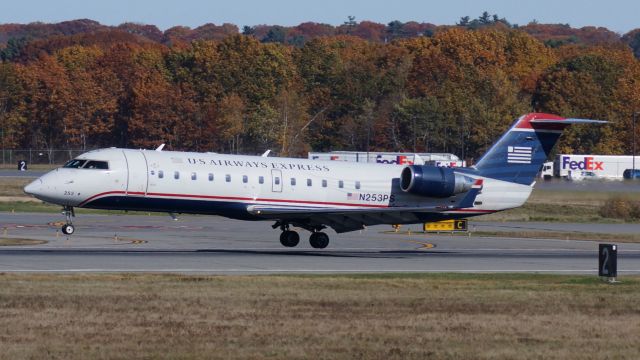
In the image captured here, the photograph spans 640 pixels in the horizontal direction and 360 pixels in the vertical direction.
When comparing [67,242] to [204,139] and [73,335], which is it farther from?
[204,139]

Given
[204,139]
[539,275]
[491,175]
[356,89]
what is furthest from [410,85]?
[539,275]

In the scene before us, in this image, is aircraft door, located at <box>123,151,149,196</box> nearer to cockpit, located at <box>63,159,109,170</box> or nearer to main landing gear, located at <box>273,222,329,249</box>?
cockpit, located at <box>63,159,109,170</box>

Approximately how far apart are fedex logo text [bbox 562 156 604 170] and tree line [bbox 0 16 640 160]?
10.4 m

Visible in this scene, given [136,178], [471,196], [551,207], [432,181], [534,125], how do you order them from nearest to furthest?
[136,178], [432,181], [471,196], [534,125], [551,207]

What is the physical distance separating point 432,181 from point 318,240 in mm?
4397

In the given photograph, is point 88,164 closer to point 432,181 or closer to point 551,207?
point 432,181

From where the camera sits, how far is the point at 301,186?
124 ft

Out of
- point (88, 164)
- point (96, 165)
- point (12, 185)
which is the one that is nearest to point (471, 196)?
point (96, 165)

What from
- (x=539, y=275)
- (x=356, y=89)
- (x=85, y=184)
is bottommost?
(x=539, y=275)

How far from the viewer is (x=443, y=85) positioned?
134750 millimetres

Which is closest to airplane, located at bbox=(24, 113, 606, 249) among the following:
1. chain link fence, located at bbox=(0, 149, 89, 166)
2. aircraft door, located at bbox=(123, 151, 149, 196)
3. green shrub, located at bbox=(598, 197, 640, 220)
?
aircraft door, located at bbox=(123, 151, 149, 196)

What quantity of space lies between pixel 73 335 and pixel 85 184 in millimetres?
17829

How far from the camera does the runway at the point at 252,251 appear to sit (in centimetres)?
3108

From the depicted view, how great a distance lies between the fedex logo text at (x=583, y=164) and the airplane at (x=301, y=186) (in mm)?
66528
